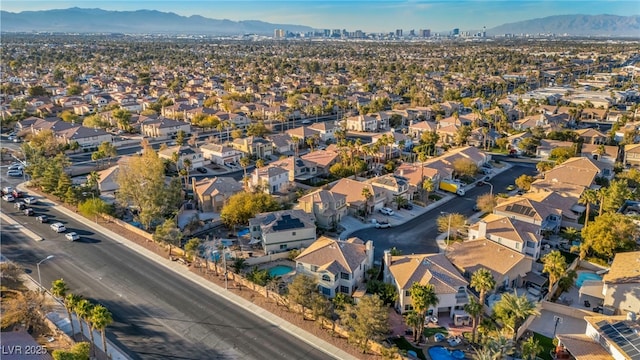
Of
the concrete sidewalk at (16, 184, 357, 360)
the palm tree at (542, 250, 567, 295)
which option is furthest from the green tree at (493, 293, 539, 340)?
→ the concrete sidewalk at (16, 184, 357, 360)

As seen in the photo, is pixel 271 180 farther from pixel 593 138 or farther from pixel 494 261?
pixel 593 138

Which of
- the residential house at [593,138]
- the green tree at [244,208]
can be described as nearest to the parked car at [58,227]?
the green tree at [244,208]

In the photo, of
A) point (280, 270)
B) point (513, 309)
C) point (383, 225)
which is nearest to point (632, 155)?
point (383, 225)

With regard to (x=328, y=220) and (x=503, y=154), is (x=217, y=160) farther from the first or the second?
(x=503, y=154)

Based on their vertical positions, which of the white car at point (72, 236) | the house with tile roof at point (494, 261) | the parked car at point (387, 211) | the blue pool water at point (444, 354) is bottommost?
the blue pool water at point (444, 354)

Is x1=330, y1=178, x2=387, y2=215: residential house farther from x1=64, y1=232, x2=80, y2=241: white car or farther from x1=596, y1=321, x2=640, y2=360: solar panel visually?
x1=64, y1=232, x2=80, y2=241: white car

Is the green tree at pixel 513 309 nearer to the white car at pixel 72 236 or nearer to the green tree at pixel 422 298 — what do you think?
the green tree at pixel 422 298

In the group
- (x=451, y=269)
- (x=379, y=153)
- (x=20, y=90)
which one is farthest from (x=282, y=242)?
(x=20, y=90)
